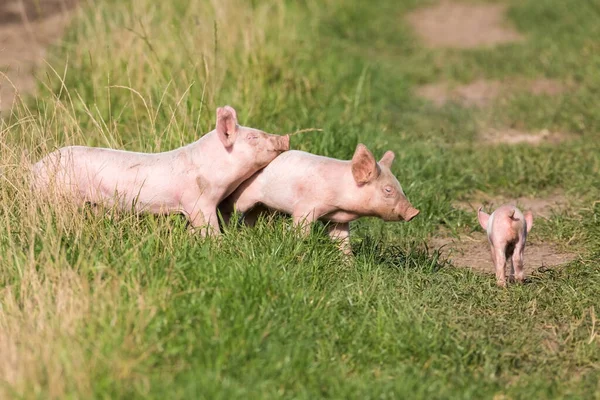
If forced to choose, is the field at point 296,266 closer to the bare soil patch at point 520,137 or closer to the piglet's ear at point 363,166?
the bare soil patch at point 520,137

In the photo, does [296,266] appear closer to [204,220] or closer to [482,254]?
[204,220]

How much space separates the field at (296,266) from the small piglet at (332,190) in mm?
177

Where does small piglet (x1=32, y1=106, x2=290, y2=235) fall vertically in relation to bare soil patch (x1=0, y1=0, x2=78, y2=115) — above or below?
above

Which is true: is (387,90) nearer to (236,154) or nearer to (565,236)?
(565,236)

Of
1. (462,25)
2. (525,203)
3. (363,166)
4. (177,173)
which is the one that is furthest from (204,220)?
(462,25)

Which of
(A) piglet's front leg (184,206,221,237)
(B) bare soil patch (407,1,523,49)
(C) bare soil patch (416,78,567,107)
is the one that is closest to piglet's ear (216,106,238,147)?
(A) piglet's front leg (184,206,221,237)

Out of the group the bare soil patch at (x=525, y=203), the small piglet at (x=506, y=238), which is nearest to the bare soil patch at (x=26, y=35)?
the bare soil patch at (x=525, y=203)

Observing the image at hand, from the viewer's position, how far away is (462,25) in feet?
44.9

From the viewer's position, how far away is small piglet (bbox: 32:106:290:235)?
5.76m

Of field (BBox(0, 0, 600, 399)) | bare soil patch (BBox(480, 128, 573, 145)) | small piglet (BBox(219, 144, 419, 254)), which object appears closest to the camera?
field (BBox(0, 0, 600, 399))

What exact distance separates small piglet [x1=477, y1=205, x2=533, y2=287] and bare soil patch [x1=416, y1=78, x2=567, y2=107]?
4689 mm

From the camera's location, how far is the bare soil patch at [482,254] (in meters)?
6.31

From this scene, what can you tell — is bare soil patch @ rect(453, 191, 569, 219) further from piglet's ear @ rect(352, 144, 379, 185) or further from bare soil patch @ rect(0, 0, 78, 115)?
bare soil patch @ rect(0, 0, 78, 115)

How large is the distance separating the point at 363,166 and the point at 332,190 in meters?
0.24
